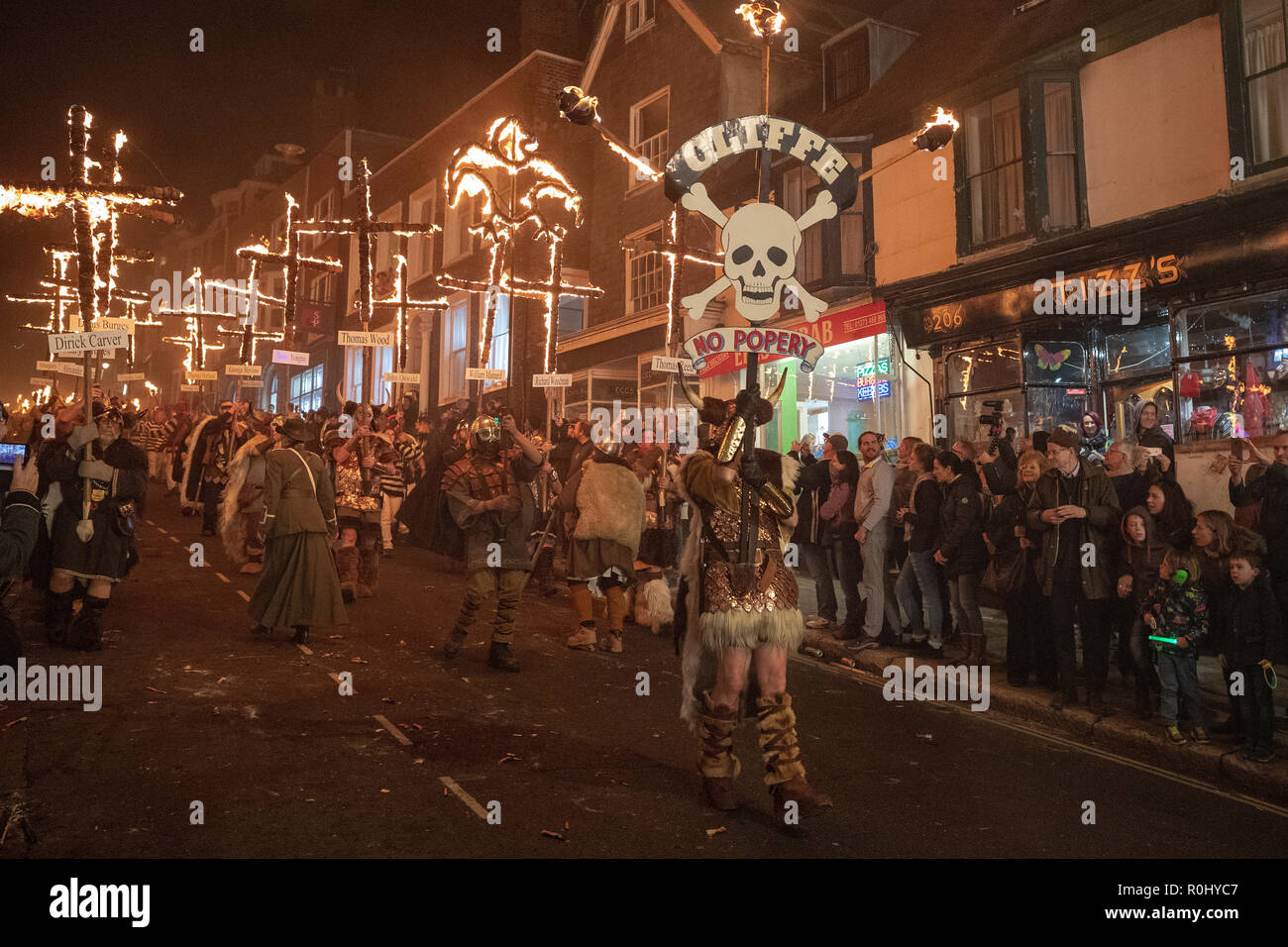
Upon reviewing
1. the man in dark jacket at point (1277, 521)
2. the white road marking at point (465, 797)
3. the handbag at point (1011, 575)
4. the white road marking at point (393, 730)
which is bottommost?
the white road marking at point (465, 797)

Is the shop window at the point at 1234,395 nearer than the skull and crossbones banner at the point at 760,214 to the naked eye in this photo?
No

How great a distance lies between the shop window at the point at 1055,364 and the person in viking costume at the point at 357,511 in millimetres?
9448

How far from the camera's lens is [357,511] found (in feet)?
34.2

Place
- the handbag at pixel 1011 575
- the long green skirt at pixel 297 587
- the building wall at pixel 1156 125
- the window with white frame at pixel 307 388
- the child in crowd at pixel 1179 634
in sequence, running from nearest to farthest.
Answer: the child in crowd at pixel 1179 634 < the handbag at pixel 1011 575 < the long green skirt at pixel 297 587 < the building wall at pixel 1156 125 < the window with white frame at pixel 307 388

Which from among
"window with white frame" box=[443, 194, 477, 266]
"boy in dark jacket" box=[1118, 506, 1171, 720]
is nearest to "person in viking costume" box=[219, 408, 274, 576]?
"boy in dark jacket" box=[1118, 506, 1171, 720]

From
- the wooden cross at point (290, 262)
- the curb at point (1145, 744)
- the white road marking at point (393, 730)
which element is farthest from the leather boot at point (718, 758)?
the wooden cross at point (290, 262)

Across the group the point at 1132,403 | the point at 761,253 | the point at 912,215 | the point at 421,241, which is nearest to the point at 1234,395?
the point at 1132,403

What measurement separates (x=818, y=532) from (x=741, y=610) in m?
5.50

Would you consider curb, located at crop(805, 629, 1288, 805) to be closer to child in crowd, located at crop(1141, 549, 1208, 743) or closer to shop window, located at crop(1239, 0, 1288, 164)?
child in crowd, located at crop(1141, 549, 1208, 743)

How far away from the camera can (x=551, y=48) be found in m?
26.3

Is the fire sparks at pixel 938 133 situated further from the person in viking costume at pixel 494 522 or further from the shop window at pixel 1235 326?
the person in viking costume at pixel 494 522

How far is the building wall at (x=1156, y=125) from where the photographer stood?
38.2 feet

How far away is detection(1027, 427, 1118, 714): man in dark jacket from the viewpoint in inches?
276

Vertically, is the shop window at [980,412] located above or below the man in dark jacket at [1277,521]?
above
